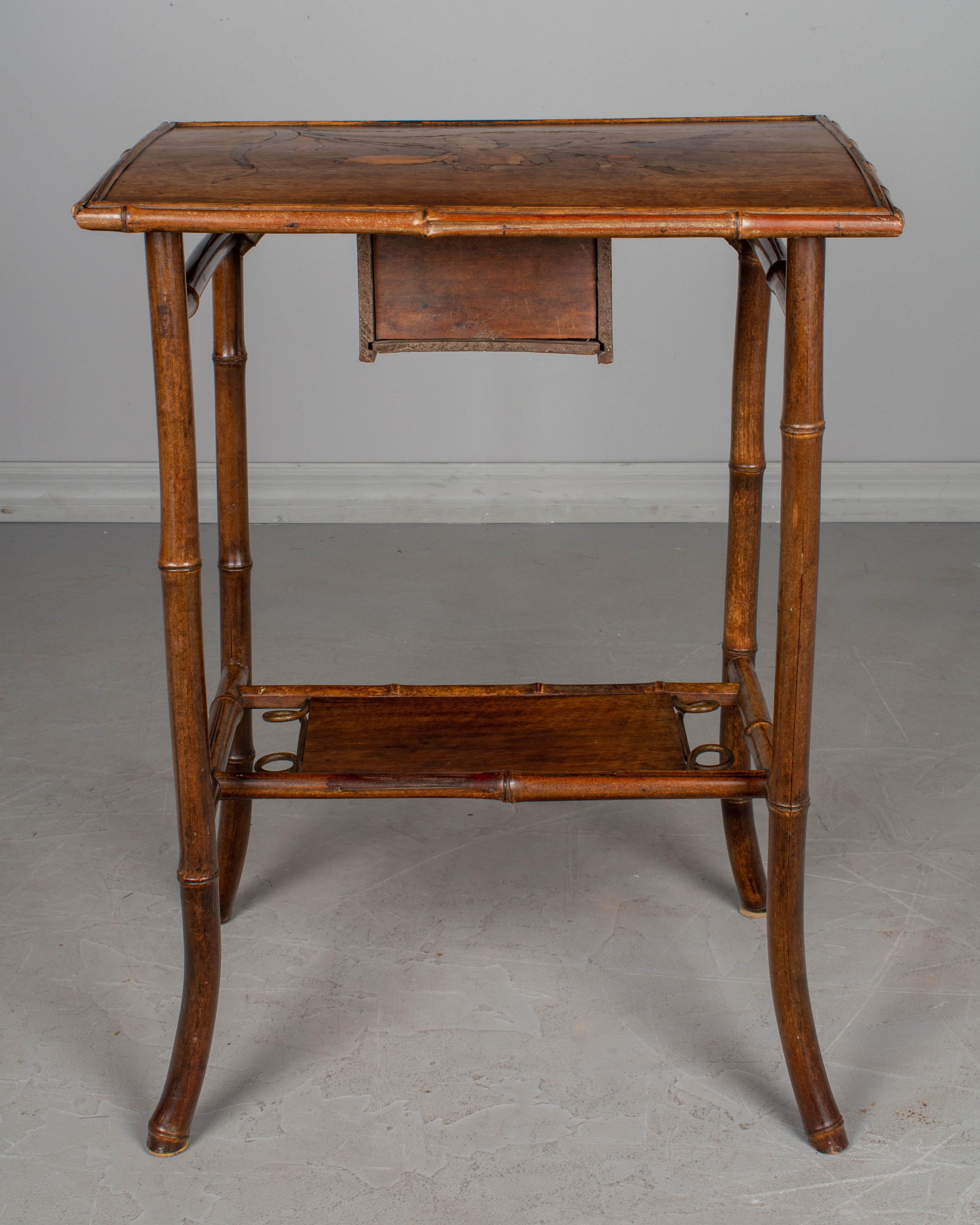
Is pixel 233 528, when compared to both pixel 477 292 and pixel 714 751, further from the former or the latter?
pixel 714 751

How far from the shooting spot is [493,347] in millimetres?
1638

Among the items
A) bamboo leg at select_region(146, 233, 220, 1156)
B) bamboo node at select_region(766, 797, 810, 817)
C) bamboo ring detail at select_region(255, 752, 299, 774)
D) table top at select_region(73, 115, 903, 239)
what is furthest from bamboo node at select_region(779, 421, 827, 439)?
bamboo ring detail at select_region(255, 752, 299, 774)

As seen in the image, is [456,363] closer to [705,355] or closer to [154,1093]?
[705,355]

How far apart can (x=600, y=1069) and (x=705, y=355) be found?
9.31 ft

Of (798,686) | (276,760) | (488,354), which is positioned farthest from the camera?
(488,354)

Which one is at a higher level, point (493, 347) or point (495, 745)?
point (493, 347)

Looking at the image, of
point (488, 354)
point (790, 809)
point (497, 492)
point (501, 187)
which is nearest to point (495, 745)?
point (790, 809)

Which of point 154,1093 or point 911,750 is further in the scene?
point 911,750

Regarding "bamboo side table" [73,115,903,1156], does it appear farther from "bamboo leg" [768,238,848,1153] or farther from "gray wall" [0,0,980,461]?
"gray wall" [0,0,980,461]

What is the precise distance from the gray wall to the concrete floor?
1.15 m

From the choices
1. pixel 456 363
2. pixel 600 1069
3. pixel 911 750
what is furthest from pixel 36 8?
pixel 600 1069

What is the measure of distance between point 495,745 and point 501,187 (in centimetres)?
86

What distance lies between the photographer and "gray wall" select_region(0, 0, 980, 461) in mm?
3854

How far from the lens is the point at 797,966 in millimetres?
1695
